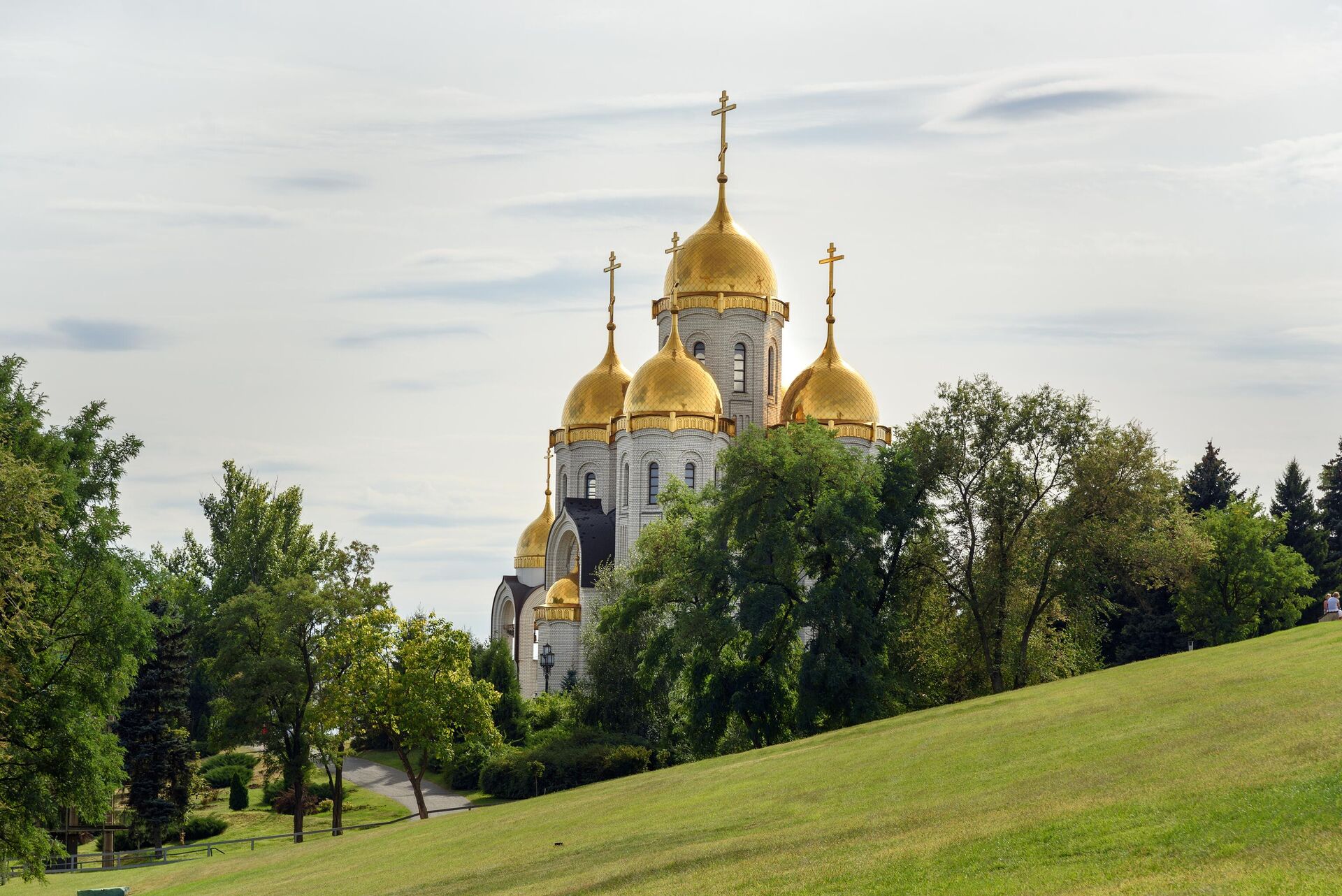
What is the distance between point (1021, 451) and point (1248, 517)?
19.9 m

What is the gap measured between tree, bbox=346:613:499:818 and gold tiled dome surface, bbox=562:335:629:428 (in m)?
27.4

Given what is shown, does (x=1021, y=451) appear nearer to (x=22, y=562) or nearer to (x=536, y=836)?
(x=536, y=836)

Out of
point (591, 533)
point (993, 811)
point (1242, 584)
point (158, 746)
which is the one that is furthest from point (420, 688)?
point (1242, 584)

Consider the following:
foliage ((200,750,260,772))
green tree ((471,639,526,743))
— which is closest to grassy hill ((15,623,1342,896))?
green tree ((471,639,526,743))

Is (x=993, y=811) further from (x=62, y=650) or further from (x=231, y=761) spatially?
(x=231, y=761)

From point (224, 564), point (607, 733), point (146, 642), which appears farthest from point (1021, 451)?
point (224, 564)

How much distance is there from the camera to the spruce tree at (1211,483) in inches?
2485

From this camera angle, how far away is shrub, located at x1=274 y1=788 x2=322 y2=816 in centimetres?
5262

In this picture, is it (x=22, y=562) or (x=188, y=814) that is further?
(x=188, y=814)

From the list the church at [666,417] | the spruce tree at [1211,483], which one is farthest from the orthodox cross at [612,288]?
the spruce tree at [1211,483]

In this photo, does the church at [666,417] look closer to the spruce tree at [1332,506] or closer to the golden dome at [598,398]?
the golden dome at [598,398]

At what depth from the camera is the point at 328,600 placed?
44.5 meters

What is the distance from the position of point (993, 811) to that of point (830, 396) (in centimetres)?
4981

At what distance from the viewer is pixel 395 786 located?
57656 mm
